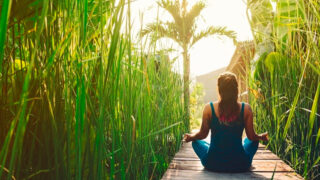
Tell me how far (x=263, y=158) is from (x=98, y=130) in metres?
2.20

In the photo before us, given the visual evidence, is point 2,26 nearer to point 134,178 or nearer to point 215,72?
point 134,178

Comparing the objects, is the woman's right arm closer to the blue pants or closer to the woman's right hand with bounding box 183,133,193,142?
the blue pants

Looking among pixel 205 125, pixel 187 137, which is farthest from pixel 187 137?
pixel 205 125

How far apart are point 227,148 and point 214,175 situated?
12.8 inches

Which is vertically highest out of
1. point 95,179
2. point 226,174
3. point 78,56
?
point 78,56

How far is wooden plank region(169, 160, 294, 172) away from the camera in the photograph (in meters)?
A: 2.14

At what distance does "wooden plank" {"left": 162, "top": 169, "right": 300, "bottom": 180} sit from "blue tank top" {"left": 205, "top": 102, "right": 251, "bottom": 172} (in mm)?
70

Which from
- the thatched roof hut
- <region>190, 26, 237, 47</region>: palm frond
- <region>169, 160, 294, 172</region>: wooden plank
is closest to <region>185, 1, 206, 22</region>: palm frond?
<region>190, 26, 237, 47</region>: palm frond

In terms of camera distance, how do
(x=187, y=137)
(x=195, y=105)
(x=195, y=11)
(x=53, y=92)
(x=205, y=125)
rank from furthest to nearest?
(x=195, y=11) < (x=195, y=105) < (x=205, y=125) < (x=187, y=137) < (x=53, y=92)

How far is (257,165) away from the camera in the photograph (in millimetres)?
2369

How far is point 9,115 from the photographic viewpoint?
2.36ft

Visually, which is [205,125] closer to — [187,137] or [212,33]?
[187,137]

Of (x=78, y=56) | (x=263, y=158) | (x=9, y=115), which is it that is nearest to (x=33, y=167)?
(x=9, y=115)

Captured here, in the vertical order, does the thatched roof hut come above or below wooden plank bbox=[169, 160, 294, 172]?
above
